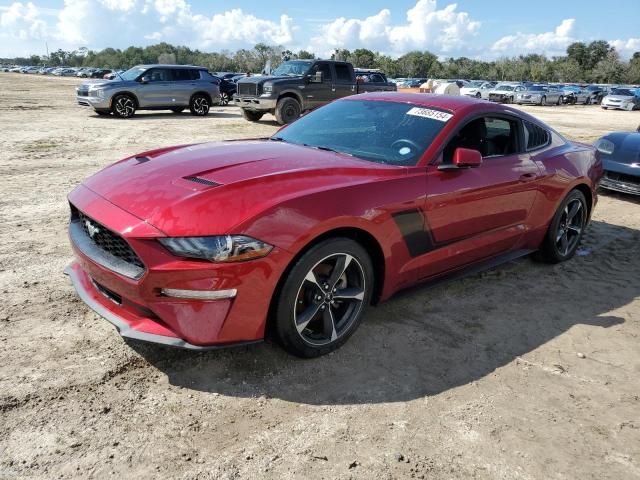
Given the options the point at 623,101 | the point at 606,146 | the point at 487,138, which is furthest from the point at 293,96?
the point at 623,101

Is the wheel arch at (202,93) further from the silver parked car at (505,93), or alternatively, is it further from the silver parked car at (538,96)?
the silver parked car at (538,96)

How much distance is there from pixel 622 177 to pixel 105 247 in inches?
295

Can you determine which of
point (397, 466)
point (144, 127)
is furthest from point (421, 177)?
point (144, 127)

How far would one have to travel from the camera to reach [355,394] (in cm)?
290

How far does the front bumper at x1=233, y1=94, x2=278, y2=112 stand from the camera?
49.3 ft

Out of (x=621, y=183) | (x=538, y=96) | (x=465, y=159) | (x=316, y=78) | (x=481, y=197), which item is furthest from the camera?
(x=538, y=96)

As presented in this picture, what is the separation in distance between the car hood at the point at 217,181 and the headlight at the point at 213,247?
39mm

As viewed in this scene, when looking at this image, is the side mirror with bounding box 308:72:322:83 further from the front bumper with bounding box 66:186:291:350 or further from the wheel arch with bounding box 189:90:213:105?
the front bumper with bounding box 66:186:291:350

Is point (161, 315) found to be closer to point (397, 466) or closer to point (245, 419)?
point (245, 419)

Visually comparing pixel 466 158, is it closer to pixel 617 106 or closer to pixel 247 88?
pixel 247 88

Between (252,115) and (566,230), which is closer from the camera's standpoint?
(566,230)

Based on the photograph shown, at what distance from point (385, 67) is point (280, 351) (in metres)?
116

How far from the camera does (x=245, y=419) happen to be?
105 inches

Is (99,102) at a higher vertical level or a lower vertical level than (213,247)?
lower
